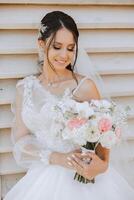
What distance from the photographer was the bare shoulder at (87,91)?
230 centimetres

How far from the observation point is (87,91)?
7.56ft

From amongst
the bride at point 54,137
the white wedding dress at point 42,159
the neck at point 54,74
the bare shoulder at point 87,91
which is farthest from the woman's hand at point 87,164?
the neck at point 54,74

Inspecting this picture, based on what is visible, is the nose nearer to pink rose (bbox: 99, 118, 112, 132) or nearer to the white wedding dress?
the white wedding dress

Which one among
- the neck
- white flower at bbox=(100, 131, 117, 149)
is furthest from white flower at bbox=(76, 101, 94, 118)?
the neck

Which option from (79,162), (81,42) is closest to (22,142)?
(79,162)

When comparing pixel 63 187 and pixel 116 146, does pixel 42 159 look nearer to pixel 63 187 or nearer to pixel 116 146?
pixel 63 187

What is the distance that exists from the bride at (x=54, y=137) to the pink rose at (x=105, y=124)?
0.20 metres

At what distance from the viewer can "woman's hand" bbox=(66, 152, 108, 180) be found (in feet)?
6.88

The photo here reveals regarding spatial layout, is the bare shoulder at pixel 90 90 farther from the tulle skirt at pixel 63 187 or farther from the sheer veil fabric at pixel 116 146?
the tulle skirt at pixel 63 187

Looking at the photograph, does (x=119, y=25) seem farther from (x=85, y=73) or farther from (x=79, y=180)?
(x=79, y=180)

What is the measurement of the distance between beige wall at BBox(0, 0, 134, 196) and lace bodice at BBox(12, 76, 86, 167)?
0.10m

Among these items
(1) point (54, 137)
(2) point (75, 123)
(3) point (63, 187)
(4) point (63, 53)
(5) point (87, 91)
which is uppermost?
(4) point (63, 53)

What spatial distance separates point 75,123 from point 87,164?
0.88 feet

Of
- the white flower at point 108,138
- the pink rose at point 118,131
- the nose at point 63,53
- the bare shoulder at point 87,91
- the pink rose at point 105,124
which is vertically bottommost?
the white flower at point 108,138
